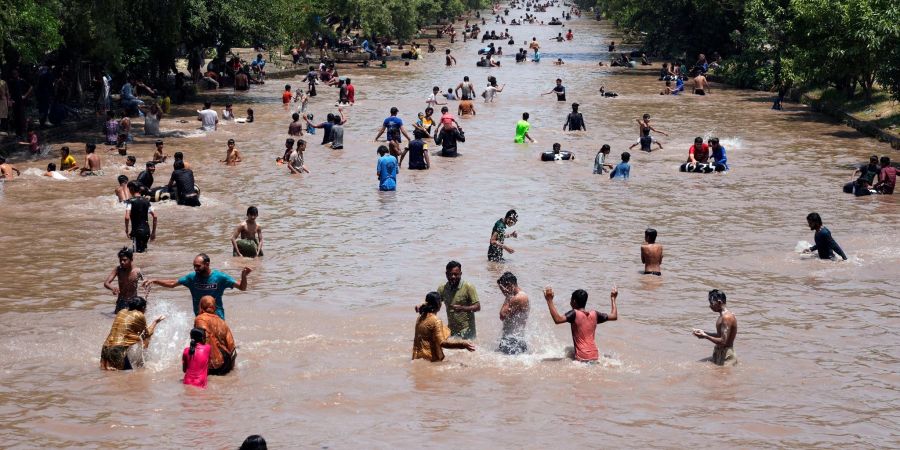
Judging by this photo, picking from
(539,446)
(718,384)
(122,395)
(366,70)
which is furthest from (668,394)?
(366,70)

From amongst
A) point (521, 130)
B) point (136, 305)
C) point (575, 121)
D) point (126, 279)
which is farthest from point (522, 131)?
point (136, 305)

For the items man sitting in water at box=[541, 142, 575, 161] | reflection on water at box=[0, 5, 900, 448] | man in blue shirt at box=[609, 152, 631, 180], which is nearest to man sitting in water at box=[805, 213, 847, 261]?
reflection on water at box=[0, 5, 900, 448]

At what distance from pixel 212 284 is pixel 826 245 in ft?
33.3

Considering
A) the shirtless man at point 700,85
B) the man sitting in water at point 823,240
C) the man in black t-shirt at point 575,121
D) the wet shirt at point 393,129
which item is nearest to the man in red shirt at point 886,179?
the man sitting in water at point 823,240

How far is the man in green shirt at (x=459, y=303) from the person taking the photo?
1370cm

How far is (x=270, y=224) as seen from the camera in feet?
73.6

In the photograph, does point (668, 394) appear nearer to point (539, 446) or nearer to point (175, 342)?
point (539, 446)

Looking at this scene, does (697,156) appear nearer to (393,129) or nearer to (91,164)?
(393,129)

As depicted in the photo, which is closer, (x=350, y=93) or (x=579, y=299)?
(x=579, y=299)

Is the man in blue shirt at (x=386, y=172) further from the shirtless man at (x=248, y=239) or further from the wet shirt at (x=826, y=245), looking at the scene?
the wet shirt at (x=826, y=245)

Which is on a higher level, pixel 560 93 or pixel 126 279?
pixel 560 93

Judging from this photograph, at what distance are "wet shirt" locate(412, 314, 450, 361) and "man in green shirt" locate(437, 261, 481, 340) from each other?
1.09 ft

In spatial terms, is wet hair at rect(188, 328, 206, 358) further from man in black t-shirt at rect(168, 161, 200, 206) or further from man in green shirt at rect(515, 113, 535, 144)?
man in green shirt at rect(515, 113, 535, 144)

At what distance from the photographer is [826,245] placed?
18.8 metres
